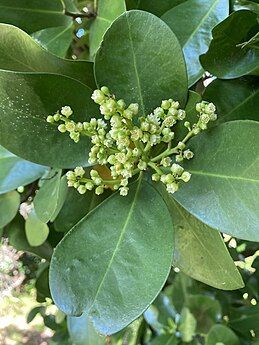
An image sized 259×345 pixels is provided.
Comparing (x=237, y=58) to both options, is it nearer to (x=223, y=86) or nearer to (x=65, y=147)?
(x=223, y=86)

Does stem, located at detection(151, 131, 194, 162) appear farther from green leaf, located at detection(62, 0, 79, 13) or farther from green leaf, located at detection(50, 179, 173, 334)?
green leaf, located at detection(62, 0, 79, 13)

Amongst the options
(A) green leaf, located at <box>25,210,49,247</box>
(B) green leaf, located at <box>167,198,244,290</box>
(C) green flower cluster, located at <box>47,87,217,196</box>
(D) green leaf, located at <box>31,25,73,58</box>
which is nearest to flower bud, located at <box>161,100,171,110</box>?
(C) green flower cluster, located at <box>47,87,217,196</box>

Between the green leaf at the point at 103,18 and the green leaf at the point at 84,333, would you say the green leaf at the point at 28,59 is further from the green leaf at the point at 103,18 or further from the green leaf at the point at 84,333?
the green leaf at the point at 84,333

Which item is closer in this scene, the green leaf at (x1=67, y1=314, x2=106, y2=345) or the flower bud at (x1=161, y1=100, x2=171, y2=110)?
the flower bud at (x1=161, y1=100, x2=171, y2=110)

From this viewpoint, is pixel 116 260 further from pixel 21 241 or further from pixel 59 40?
pixel 21 241

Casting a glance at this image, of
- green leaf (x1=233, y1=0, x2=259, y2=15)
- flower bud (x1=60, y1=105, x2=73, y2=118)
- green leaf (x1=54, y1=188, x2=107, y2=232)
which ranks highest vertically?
green leaf (x1=233, y1=0, x2=259, y2=15)

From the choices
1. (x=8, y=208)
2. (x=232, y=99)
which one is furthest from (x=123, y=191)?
(x=8, y=208)
